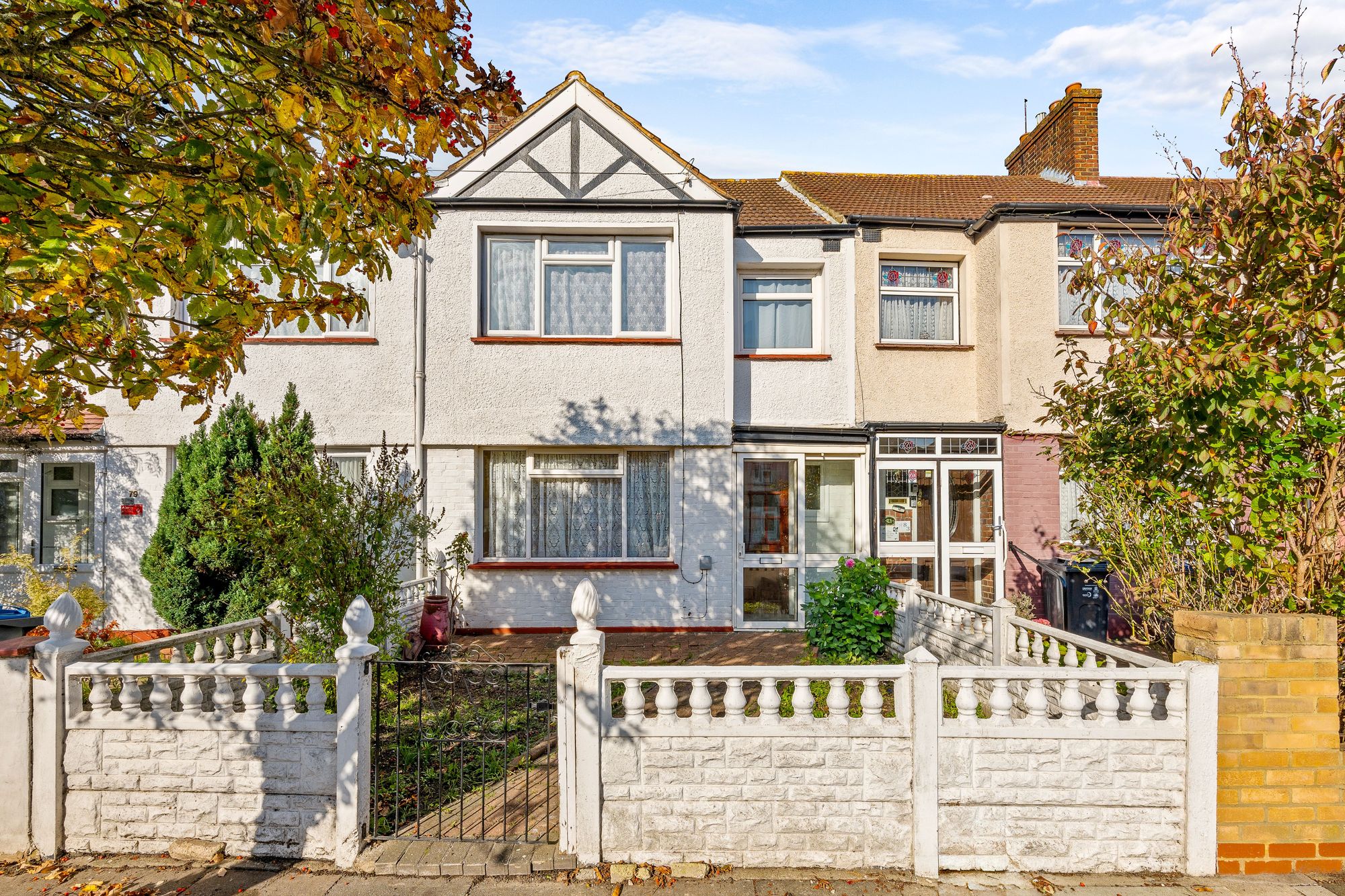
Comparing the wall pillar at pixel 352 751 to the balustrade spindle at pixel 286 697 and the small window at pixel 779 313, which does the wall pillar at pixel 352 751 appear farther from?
the small window at pixel 779 313

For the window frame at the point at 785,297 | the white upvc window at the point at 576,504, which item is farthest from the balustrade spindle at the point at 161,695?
the window frame at the point at 785,297

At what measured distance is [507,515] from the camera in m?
10.4

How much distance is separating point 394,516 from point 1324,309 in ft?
22.9

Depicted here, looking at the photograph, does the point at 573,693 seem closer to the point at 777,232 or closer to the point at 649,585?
the point at 649,585

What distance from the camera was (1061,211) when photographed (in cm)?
1048

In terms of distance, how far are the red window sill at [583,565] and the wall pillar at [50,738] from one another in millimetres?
5611

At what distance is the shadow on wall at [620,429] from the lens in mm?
10133

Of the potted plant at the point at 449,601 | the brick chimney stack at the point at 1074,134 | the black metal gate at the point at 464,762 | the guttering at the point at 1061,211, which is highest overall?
the brick chimney stack at the point at 1074,134

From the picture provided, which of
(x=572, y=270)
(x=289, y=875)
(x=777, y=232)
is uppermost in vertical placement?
(x=777, y=232)

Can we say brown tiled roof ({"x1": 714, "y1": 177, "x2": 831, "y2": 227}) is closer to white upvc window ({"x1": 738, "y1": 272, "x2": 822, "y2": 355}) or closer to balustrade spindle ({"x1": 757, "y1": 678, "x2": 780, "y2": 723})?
white upvc window ({"x1": 738, "y1": 272, "x2": 822, "y2": 355})

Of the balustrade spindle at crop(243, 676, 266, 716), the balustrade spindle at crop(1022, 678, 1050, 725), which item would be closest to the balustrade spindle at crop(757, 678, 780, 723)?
the balustrade spindle at crop(1022, 678, 1050, 725)

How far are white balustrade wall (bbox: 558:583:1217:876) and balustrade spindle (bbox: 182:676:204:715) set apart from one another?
90.5 inches

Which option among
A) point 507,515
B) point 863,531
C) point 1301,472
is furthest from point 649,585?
point 1301,472

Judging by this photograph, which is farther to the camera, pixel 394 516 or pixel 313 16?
pixel 394 516
